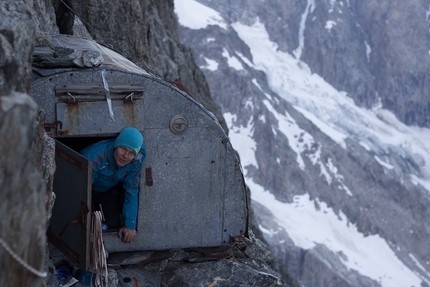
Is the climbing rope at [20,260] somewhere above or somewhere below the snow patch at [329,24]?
below

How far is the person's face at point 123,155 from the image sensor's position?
6180 millimetres

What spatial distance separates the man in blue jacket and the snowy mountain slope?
75.1 metres

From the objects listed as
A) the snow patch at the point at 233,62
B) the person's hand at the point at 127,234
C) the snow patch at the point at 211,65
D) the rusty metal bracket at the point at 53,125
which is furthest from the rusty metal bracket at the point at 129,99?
the snow patch at the point at 233,62

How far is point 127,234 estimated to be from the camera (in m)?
6.95

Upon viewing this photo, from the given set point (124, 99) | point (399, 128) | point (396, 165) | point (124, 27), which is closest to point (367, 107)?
point (399, 128)

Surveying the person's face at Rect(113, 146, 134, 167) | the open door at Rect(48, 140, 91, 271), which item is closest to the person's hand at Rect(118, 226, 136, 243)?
the open door at Rect(48, 140, 91, 271)

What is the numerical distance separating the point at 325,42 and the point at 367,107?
21578 mm

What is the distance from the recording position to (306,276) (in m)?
81.5

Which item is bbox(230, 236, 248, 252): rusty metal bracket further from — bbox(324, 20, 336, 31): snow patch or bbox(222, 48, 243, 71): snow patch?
bbox(324, 20, 336, 31): snow patch

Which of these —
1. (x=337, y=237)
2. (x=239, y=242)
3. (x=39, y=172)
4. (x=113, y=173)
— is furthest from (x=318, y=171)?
(x=39, y=172)

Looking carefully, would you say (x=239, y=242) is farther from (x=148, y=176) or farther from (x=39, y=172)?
(x=39, y=172)

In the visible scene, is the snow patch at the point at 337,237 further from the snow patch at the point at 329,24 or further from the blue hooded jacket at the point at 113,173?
→ the blue hooded jacket at the point at 113,173

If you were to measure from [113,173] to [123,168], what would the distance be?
0.13 meters

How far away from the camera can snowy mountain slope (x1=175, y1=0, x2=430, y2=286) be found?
85375 millimetres
